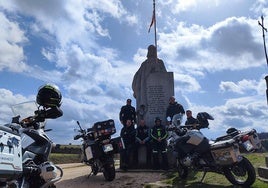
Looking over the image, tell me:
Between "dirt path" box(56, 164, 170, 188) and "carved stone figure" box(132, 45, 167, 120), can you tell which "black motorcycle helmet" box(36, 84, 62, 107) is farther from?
"carved stone figure" box(132, 45, 167, 120)

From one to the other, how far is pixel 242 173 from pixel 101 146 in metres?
3.69

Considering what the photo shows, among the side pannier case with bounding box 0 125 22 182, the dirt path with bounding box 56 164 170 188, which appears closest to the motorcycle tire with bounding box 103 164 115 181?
the dirt path with bounding box 56 164 170 188

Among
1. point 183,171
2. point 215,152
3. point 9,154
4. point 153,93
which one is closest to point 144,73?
point 153,93

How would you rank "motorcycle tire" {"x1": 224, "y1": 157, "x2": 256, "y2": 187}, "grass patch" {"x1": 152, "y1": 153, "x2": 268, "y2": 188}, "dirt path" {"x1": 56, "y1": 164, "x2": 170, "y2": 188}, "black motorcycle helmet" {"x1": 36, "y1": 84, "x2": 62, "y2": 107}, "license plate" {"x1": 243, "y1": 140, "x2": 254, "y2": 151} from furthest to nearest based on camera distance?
"dirt path" {"x1": 56, "y1": 164, "x2": 170, "y2": 188} → "grass patch" {"x1": 152, "y1": 153, "x2": 268, "y2": 188} → "license plate" {"x1": 243, "y1": 140, "x2": 254, "y2": 151} → "motorcycle tire" {"x1": 224, "y1": 157, "x2": 256, "y2": 187} → "black motorcycle helmet" {"x1": 36, "y1": 84, "x2": 62, "y2": 107}

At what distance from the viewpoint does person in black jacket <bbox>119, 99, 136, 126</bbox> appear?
12.3 meters

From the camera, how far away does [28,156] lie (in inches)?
140

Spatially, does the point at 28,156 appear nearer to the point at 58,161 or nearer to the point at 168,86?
the point at 168,86

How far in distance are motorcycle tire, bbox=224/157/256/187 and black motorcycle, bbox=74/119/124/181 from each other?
122 inches

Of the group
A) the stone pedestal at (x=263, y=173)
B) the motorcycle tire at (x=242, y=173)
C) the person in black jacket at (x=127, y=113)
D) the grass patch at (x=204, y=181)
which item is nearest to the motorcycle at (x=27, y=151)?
the motorcycle tire at (x=242, y=173)

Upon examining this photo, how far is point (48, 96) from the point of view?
156 inches

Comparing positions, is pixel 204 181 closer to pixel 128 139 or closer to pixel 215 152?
pixel 215 152

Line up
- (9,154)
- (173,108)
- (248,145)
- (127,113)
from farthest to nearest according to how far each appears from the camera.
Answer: (127,113) < (173,108) < (248,145) < (9,154)

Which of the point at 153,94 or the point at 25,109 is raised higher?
the point at 153,94

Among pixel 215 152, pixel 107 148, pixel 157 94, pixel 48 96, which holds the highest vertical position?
pixel 157 94
